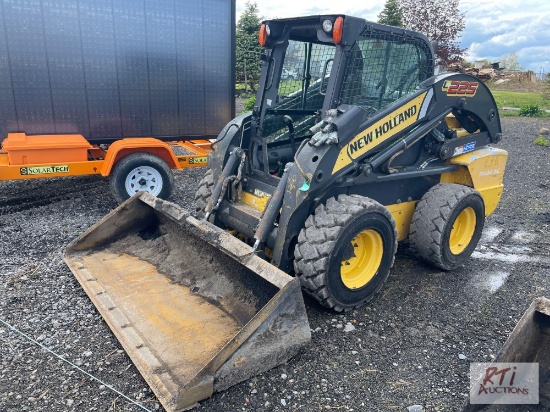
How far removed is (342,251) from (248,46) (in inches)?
756

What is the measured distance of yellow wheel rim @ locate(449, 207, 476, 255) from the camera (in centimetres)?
473

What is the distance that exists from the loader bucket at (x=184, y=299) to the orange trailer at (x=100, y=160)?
1944 mm

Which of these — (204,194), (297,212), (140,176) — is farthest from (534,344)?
(140,176)

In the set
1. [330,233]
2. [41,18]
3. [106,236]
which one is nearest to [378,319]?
[330,233]

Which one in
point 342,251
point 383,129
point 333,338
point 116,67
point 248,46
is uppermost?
point 248,46

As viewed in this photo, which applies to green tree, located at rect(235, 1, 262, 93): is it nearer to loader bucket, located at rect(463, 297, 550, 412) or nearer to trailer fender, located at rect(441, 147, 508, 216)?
trailer fender, located at rect(441, 147, 508, 216)

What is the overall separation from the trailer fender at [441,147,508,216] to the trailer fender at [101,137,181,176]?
12.2ft

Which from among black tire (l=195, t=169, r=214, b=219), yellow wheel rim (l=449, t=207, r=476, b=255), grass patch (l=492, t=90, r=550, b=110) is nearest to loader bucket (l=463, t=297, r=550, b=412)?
yellow wheel rim (l=449, t=207, r=476, b=255)

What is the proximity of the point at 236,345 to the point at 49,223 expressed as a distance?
3.94 meters

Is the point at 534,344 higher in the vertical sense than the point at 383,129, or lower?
lower

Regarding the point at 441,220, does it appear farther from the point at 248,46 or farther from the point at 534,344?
the point at 248,46

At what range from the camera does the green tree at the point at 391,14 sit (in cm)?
2261

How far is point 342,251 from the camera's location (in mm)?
3520

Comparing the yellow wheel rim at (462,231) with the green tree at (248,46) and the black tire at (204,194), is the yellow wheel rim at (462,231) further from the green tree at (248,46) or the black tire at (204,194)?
the green tree at (248,46)
